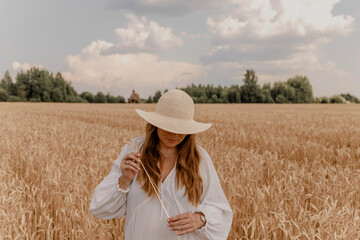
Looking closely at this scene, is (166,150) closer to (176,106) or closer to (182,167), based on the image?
(182,167)

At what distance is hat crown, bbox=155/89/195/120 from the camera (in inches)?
68.1

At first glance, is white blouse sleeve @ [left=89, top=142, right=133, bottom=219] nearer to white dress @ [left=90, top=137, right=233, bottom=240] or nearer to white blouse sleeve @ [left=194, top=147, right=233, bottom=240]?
white dress @ [left=90, top=137, right=233, bottom=240]

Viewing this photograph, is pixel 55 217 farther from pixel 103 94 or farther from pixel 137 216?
pixel 103 94

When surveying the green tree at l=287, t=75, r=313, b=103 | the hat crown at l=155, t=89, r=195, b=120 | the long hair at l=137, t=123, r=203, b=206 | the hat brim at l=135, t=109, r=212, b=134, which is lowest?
the long hair at l=137, t=123, r=203, b=206

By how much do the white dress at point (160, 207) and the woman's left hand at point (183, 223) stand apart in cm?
8

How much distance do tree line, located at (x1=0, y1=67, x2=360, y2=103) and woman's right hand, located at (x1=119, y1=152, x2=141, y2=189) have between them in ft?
211

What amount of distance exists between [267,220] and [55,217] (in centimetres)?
193

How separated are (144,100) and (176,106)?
70.8m

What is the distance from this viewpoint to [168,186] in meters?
1.72

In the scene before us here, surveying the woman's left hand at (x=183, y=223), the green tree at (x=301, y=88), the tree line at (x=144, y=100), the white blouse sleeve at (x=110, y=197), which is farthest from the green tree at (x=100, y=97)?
the woman's left hand at (x=183, y=223)

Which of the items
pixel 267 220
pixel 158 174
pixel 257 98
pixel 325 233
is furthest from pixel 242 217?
Answer: pixel 257 98

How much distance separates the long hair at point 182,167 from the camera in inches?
67.1

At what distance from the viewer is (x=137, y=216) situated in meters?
1.73

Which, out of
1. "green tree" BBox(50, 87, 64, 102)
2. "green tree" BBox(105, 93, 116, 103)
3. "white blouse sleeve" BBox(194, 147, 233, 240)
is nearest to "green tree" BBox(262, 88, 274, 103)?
"green tree" BBox(105, 93, 116, 103)
